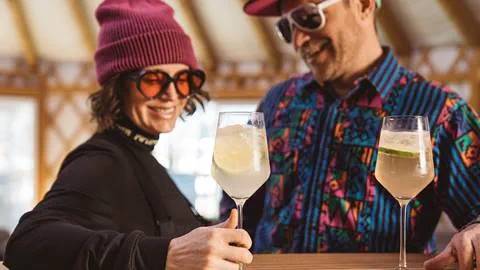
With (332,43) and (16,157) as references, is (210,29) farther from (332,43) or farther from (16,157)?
(332,43)

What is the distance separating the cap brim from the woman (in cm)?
28

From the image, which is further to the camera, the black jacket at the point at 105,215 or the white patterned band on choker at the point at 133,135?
the white patterned band on choker at the point at 133,135

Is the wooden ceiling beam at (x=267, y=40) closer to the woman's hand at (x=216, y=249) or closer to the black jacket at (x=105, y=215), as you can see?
the black jacket at (x=105, y=215)

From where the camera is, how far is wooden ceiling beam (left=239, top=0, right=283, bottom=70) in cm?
591

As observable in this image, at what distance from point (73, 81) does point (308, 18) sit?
5285 mm

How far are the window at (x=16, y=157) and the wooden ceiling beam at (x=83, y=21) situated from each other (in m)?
0.80

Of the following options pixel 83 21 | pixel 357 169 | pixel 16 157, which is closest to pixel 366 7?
pixel 357 169

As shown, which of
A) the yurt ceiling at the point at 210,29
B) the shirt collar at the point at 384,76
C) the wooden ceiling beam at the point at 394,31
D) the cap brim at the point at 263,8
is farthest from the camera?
the wooden ceiling beam at the point at 394,31

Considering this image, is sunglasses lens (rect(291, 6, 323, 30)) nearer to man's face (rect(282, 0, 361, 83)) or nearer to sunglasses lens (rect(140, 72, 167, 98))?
man's face (rect(282, 0, 361, 83))

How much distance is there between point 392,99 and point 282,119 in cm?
29

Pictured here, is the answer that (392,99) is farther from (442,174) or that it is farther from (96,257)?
(96,257)

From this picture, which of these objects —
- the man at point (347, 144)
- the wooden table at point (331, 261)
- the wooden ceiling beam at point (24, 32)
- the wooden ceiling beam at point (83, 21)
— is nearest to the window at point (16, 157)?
the wooden ceiling beam at point (24, 32)

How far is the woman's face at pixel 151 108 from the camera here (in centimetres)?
136

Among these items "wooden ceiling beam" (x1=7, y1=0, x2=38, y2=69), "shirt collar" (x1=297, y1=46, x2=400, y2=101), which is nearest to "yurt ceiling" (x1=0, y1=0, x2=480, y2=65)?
"wooden ceiling beam" (x1=7, y1=0, x2=38, y2=69)
